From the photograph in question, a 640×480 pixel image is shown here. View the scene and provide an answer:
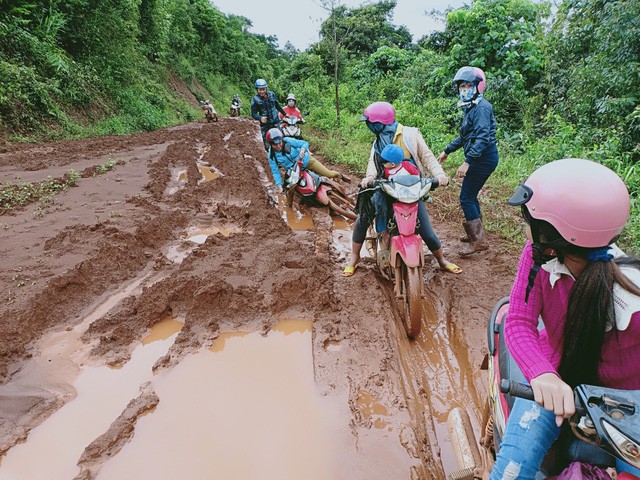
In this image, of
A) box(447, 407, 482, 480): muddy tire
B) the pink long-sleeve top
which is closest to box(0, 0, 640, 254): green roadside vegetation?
the pink long-sleeve top

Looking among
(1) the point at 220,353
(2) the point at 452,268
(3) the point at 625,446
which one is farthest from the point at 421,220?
(3) the point at 625,446

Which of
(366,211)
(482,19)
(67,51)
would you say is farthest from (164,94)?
(366,211)

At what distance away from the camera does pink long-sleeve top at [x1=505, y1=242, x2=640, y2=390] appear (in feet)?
4.58

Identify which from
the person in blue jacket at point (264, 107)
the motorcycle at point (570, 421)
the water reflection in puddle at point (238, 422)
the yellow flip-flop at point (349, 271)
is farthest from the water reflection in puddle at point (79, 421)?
the person in blue jacket at point (264, 107)

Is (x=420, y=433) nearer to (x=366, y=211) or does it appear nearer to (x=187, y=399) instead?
(x=187, y=399)

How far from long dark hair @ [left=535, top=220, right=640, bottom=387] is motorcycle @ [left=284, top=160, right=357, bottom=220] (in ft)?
16.3

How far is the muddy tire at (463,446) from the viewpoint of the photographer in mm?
1893

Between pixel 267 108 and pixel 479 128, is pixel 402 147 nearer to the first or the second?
pixel 479 128

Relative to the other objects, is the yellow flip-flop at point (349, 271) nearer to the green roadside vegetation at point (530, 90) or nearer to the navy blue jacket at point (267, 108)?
the green roadside vegetation at point (530, 90)

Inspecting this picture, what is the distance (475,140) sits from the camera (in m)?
4.30

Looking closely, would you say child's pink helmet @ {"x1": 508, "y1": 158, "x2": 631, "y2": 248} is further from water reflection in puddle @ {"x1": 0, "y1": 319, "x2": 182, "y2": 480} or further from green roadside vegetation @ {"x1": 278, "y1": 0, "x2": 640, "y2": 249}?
water reflection in puddle @ {"x1": 0, "y1": 319, "x2": 182, "y2": 480}

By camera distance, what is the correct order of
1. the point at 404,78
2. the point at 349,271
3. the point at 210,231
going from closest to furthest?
the point at 349,271, the point at 210,231, the point at 404,78

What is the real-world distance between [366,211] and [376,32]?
2300 centimetres

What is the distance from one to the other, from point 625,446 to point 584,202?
0.73 metres
